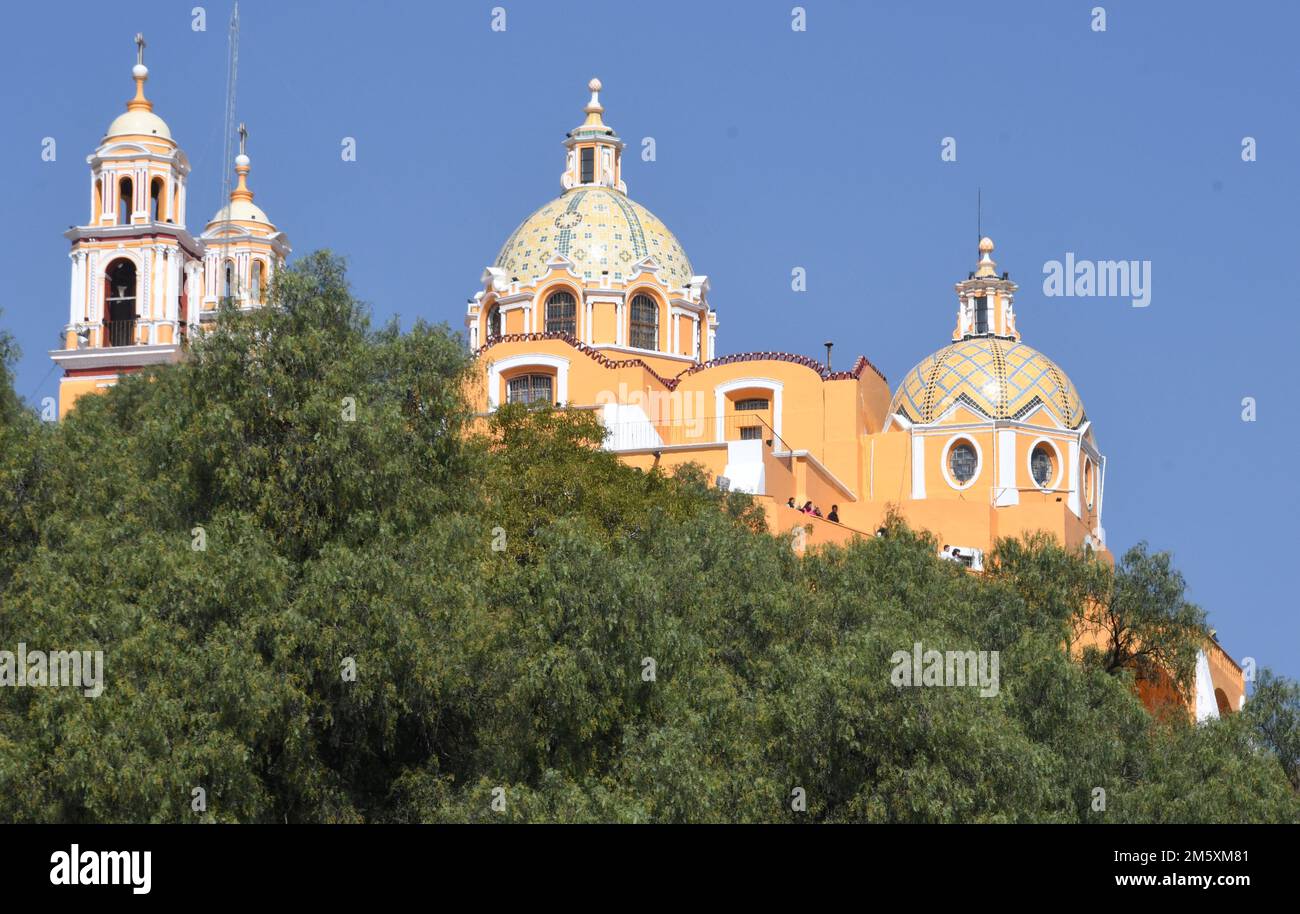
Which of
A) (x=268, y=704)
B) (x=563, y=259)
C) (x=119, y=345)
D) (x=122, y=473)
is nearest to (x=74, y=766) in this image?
(x=268, y=704)

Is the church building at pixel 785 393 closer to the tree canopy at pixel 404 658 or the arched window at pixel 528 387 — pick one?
the arched window at pixel 528 387

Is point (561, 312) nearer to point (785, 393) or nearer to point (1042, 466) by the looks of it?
point (785, 393)

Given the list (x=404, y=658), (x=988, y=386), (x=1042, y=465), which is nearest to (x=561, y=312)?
(x=988, y=386)

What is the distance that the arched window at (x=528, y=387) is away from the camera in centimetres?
4553

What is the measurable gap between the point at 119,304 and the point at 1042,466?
1886cm

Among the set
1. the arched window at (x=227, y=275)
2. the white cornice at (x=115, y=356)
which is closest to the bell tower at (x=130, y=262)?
the white cornice at (x=115, y=356)

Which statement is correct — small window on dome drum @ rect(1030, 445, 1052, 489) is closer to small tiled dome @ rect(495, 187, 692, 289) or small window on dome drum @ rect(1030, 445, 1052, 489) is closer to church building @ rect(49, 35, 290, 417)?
small tiled dome @ rect(495, 187, 692, 289)

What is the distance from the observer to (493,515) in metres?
25.6

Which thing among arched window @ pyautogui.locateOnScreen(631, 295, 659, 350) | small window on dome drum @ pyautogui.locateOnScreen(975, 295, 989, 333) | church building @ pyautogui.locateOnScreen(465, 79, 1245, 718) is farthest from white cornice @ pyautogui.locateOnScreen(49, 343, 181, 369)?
small window on dome drum @ pyautogui.locateOnScreen(975, 295, 989, 333)

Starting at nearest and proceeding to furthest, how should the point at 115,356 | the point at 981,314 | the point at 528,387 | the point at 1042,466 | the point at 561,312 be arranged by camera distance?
the point at 115,356 < the point at 528,387 < the point at 1042,466 < the point at 561,312 < the point at 981,314

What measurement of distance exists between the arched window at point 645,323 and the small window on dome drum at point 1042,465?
8.46 metres

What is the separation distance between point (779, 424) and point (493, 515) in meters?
19.7

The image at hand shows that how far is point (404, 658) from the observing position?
20516 mm
